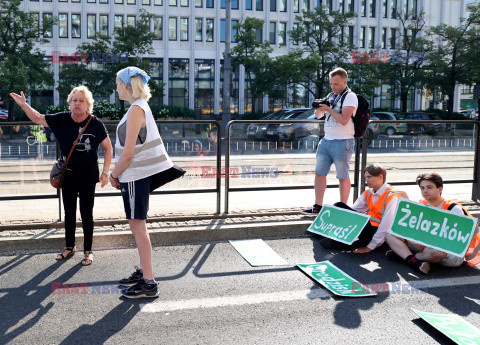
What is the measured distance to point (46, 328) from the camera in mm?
3764

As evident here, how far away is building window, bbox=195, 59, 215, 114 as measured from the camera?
51.9 metres

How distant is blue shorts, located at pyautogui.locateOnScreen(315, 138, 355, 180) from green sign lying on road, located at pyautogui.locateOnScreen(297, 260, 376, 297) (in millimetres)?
1766

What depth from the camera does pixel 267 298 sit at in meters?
4.42

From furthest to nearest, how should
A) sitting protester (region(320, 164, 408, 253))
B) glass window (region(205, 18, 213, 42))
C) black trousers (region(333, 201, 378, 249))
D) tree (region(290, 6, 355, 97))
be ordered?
glass window (region(205, 18, 213, 42)) < tree (region(290, 6, 355, 97)) < black trousers (region(333, 201, 378, 249)) < sitting protester (region(320, 164, 408, 253))

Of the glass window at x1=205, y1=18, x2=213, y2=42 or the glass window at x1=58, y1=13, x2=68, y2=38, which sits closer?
the glass window at x1=58, y1=13, x2=68, y2=38

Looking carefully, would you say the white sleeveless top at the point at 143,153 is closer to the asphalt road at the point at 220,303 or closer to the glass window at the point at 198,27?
the asphalt road at the point at 220,303

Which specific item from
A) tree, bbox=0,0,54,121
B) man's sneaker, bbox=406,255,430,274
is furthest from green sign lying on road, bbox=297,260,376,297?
tree, bbox=0,0,54,121

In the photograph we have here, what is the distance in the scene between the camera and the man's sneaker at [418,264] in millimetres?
5125

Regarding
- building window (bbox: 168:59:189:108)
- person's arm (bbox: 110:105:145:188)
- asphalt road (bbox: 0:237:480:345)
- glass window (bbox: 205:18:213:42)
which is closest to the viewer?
asphalt road (bbox: 0:237:480:345)

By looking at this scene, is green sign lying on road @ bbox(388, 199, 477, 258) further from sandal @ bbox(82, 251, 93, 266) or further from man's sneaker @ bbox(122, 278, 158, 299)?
sandal @ bbox(82, 251, 93, 266)

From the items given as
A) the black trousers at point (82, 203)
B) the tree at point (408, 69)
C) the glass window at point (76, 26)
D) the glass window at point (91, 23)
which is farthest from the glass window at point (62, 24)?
the black trousers at point (82, 203)

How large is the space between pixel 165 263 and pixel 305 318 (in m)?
1.84

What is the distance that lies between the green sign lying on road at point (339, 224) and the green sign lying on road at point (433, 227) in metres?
0.36

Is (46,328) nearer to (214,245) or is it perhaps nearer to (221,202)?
(214,245)
